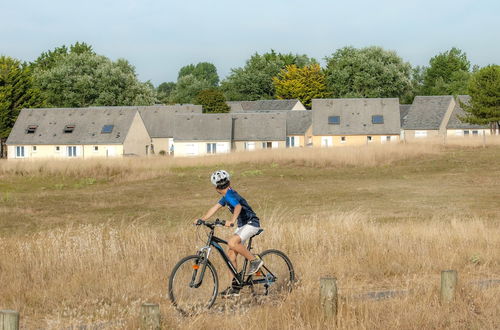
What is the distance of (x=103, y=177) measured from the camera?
41281 mm

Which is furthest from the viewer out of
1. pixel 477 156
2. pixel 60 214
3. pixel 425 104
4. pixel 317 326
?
pixel 425 104

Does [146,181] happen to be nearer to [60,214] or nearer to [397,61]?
[60,214]

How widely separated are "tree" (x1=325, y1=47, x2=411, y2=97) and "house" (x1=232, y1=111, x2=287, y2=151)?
3005cm

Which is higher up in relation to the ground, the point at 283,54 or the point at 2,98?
the point at 283,54

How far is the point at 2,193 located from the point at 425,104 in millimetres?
62110

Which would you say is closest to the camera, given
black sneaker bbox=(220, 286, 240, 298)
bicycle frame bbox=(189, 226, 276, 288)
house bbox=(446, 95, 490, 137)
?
bicycle frame bbox=(189, 226, 276, 288)

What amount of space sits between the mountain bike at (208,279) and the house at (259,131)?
64490 millimetres

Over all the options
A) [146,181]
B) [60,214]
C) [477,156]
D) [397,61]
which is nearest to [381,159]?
[477,156]

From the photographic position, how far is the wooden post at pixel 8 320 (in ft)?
21.2

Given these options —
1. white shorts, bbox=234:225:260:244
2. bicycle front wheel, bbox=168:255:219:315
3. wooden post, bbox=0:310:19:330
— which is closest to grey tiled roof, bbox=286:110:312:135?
white shorts, bbox=234:225:260:244

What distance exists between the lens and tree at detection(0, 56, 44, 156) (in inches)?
2938

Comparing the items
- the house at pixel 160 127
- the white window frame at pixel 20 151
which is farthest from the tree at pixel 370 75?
the white window frame at pixel 20 151

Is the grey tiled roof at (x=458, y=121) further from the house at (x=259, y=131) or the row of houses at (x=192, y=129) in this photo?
the house at (x=259, y=131)

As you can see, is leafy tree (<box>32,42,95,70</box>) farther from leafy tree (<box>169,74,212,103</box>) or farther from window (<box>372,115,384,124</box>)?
window (<box>372,115,384,124</box>)
